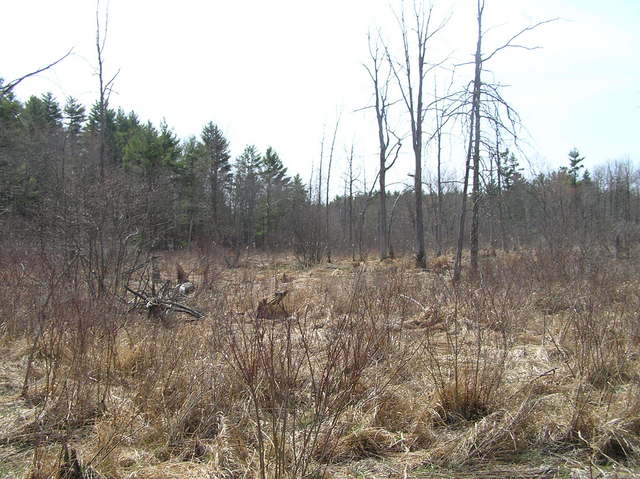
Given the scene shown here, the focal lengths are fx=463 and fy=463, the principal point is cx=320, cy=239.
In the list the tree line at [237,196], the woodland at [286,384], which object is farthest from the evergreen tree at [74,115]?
the woodland at [286,384]

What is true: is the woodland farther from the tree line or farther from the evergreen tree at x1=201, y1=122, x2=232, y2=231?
the evergreen tree at x1=201, y1=122, x2=232, y2=231

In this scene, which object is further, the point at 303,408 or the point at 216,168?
the point at 216,168

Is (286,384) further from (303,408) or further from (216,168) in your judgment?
(216,168)

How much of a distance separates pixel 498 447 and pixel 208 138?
3300cm

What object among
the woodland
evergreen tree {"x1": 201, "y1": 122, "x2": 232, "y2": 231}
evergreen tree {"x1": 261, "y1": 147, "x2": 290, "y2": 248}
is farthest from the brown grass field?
evergreen tree {"x1": 261, "y1": 147, "x2": 290, "y2": 248}

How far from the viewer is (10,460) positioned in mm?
2771

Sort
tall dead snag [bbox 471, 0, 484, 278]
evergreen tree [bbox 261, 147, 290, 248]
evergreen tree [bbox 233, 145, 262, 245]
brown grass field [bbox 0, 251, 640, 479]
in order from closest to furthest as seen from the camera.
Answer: brown grass field [bbox 0, 251, 640, 479] → tall dead snag [bbox 471, 0, 484, 278] → evergreen tree [bbox 233, 145, 262, 245] → evergreen tree [bbox 261, 147, 290, 248]

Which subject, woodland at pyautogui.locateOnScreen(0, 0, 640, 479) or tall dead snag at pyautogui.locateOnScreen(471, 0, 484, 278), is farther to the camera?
tall dead snag at pyautogui.locateOnScreen(471, 0, 484, 278)

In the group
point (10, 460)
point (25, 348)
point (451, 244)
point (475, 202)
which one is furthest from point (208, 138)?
point (10, 460)

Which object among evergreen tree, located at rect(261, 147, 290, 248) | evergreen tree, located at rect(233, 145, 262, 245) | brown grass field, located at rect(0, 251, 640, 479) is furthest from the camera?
evergreen tree, located at rect(261, 147, 290, 248)

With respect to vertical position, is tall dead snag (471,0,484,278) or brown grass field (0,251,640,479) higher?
tall dead snag (471,0,484,278)

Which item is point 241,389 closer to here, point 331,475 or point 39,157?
point 331,475

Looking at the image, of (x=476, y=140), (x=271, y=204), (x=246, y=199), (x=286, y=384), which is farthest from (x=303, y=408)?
(x=271, y=204)

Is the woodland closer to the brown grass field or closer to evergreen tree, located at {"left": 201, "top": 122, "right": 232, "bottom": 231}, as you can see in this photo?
the brown grass field
